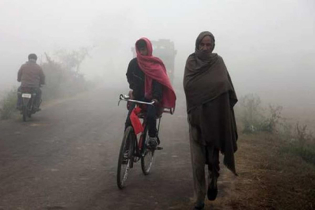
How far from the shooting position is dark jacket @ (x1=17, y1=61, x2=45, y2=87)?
10312mm

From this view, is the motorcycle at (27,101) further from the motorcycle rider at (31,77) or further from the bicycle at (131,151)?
the bicycle at (131,151)

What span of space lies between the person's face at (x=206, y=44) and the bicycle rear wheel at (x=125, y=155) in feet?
5.52

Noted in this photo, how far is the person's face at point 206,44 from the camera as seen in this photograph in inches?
170

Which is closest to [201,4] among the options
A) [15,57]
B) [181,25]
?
[181,25]

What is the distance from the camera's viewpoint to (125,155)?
5.17 m

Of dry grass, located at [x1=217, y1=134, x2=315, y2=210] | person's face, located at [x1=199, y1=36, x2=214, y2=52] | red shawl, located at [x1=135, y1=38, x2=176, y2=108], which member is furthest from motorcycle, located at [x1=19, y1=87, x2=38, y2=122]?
person's face, located at [x1=199, y1=36, x2=214, y2=52]

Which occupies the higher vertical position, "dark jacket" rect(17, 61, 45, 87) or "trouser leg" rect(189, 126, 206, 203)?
"dark jacket" rect(17, 61, 45, 87)

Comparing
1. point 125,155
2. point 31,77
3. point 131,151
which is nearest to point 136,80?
point 131,151

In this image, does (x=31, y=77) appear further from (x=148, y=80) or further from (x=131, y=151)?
(x=131, y=151)

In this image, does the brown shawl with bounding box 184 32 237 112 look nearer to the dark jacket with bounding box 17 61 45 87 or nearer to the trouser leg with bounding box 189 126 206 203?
the trouser leg with bounding box 189 126 206 203

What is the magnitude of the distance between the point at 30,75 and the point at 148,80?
19.4 ft

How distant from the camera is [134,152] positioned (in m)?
5.53

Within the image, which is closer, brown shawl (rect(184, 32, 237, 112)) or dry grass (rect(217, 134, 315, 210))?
brown shawl (rect(184, 32, 237, 112))

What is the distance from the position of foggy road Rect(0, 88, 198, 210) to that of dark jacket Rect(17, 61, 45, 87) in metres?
1.10
